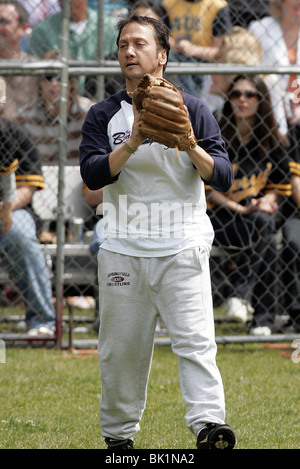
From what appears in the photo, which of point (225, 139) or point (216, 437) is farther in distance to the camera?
point (225, 139)

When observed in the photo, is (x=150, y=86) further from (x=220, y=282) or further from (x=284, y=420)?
(x=220, y=282)

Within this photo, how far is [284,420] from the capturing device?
146 inches

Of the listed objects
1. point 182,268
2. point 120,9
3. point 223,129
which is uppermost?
point 120,9

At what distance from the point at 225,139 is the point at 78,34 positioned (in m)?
1.50

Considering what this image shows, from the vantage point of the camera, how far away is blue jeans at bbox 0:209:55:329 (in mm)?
5594

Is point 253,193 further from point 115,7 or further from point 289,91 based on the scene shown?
point 115,7

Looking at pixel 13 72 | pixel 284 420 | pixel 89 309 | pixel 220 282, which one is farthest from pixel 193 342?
pixel 89 309

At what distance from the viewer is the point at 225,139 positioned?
5754 millimetres

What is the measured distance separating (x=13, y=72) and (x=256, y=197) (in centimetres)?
205

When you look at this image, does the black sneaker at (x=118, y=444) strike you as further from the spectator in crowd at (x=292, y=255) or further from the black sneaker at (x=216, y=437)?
the spectator in crowd at (x=292, y=255)

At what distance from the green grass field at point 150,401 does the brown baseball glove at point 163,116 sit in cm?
133

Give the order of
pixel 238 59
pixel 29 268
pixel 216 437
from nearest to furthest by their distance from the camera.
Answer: pixel 216 437 < pixel 29 268 < pixel 238 59

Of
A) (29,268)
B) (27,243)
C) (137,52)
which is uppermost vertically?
(137,52)

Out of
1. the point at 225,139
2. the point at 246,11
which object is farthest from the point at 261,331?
the point at 246,11
